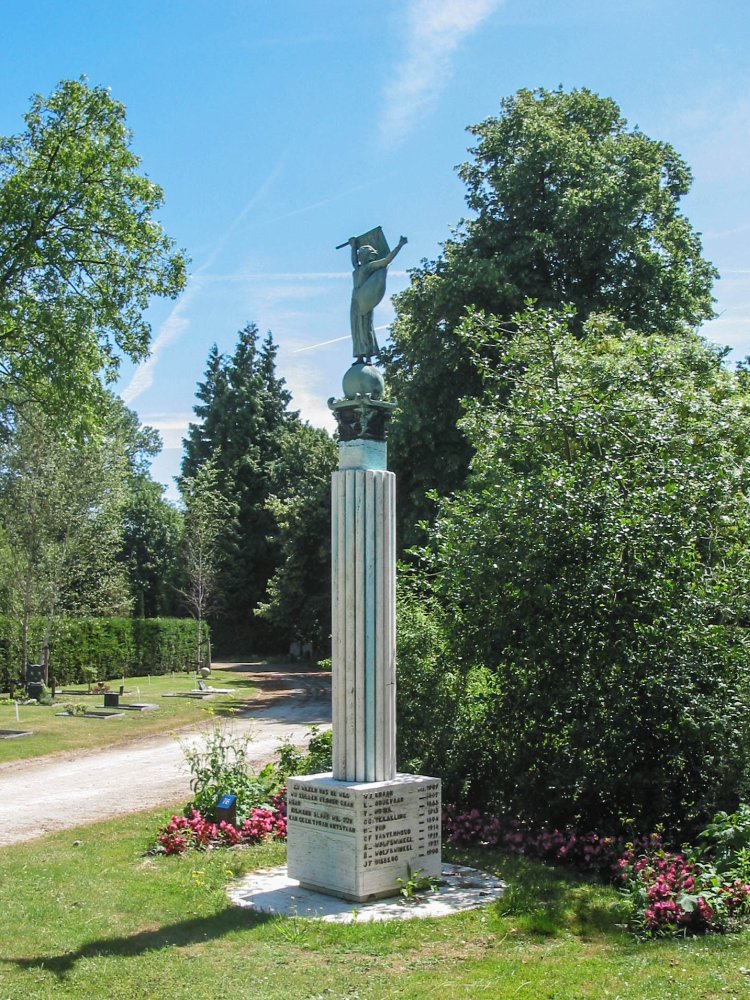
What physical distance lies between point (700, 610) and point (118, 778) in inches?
A: 382

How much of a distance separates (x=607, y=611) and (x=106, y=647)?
28726mm

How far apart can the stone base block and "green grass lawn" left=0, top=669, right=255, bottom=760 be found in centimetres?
659

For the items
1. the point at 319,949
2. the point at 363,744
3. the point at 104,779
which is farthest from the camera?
the point at 104,779

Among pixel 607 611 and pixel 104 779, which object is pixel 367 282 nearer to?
pixel 607 611

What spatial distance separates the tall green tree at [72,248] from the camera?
2052 centimetres

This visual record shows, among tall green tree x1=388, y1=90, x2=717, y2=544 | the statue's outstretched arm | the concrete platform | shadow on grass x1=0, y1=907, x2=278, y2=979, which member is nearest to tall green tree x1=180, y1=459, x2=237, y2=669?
tall green tree x1=388, y1=90, x2=717, y2=544

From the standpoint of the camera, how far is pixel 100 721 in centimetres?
2236

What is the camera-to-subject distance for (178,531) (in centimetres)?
5597

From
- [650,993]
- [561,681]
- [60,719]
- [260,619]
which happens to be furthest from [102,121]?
[260,619]

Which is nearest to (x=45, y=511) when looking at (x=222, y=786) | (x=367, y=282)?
(x=222, y=786)

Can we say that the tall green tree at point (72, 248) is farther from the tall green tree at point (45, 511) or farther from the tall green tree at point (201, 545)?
the tall green tree at point (201, 545)

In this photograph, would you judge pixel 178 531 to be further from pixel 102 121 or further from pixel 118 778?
pixel 118 778

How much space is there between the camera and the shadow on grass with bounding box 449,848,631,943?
7105mm

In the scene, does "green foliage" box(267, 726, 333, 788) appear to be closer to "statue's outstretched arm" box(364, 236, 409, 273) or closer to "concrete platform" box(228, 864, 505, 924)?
"concrete platform" box(228, 864, 505, 924)
